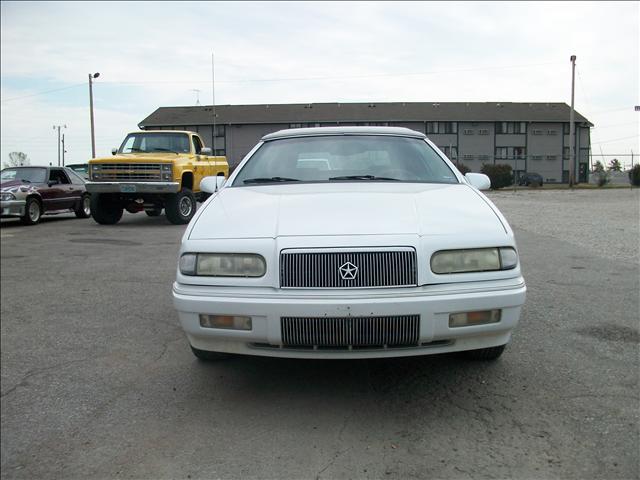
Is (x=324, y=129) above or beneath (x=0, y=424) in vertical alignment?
above

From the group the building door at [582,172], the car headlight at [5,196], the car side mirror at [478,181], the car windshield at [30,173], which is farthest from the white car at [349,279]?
the building door at [582,172]

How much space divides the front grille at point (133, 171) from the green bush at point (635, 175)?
33417 millimetres

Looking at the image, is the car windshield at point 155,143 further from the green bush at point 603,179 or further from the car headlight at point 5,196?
the green bush at point 603,179

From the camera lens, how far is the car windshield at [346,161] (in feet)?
13.5

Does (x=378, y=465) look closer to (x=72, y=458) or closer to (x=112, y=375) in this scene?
(x=72, y=458)

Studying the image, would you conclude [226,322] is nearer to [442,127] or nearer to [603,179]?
[603,179]

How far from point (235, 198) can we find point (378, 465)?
6.36 feet

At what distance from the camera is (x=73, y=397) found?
3096 millimetres

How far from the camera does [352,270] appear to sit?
110 inches

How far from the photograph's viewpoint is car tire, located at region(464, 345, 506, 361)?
11.7 feet

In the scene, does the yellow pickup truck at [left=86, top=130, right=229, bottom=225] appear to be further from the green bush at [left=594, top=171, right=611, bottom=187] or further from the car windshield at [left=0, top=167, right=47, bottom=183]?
the green bush at [left=594, top=171, right=611, bottom=187]

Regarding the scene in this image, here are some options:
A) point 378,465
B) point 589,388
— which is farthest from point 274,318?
point 589,388

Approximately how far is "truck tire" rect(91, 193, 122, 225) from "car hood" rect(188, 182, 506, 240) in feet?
33.1

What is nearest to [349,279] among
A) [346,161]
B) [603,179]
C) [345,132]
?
[346,161]
